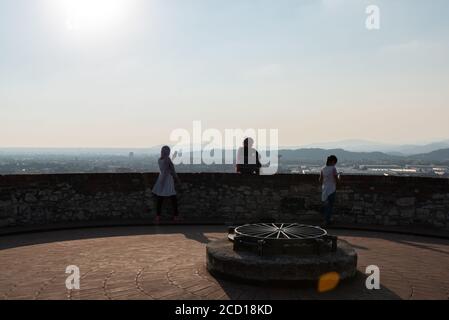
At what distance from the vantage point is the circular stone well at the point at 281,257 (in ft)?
18.2

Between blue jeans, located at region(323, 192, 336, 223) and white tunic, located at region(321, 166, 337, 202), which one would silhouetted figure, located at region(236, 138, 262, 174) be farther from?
blue jeans, located at region(323, 192, 336, 223)

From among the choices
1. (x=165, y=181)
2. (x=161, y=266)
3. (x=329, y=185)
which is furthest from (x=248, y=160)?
(x=161, y=266)

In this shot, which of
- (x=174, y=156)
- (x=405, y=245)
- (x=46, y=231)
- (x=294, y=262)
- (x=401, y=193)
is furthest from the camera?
(x=174, y=156)

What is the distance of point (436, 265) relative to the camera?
680cm

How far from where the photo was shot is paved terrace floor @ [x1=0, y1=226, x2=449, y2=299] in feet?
17.4

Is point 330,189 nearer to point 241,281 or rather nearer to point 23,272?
point 241,281

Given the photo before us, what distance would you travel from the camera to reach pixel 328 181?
10125 mm

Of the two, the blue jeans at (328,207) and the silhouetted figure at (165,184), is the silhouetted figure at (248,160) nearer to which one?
the silhouetted figure at (165,184)

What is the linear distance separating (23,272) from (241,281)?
118 inches

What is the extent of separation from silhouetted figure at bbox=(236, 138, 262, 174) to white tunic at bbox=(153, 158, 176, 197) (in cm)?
189

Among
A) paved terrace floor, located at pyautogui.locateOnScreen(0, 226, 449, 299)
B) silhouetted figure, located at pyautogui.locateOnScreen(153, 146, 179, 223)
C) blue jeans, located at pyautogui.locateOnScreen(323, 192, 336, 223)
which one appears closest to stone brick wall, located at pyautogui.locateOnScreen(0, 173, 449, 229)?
silhouetted figure, located at pyautogui.locateOnScreen(153, 146, 179, 223)

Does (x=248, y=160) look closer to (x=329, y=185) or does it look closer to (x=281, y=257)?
(x=329, y=185)

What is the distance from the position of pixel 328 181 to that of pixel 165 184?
372 cm

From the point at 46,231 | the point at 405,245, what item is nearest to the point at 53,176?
the point at 46,231
